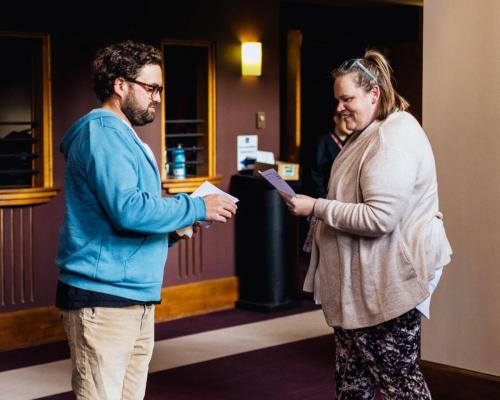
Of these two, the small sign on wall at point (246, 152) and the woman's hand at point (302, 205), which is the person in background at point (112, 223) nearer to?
the woman's hand at point (302, 205)

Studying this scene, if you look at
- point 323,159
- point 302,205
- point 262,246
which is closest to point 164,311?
point 262,246

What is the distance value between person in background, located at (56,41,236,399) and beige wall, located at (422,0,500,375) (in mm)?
1907

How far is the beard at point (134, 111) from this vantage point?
2.72m

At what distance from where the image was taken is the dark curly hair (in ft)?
8.84

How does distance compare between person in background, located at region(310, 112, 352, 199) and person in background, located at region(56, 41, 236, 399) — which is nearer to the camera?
person in background, located at region(56, 41, 236, 399)

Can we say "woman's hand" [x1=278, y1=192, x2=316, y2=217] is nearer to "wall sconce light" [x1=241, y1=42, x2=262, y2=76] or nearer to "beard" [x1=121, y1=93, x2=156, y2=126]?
"beard" [x1=121, y1=93, x2=156, y2=126]

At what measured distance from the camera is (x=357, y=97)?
9.61ft

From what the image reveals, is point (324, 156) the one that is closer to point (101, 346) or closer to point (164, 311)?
point (164, 311)

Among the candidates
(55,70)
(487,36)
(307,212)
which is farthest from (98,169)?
(55,70)

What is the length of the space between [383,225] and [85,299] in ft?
3.24

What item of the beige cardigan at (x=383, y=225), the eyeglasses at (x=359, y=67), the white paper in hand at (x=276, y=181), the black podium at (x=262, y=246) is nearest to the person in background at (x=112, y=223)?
the white paper in hand at (x=276, y=181)

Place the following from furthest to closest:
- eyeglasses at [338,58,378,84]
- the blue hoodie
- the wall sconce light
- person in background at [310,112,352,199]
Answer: the wall sconce light
person in background at [310,112,352,199]
eyeglasses at [338,58,378,84]
the blue hoodie

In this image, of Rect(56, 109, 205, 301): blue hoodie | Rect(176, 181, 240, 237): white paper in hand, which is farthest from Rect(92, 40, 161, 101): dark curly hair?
Rect(176, 181, 240, 237): white paper in hand

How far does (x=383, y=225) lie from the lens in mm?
2818
